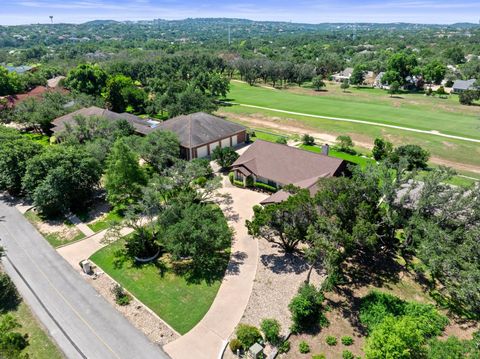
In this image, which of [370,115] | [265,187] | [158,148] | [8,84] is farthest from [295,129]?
[8,84]

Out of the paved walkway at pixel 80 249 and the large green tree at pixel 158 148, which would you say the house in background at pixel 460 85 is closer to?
the large green tree at pixel 158 148

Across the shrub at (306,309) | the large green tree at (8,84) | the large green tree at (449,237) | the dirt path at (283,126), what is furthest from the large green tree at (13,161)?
the large green tree at (8,84)

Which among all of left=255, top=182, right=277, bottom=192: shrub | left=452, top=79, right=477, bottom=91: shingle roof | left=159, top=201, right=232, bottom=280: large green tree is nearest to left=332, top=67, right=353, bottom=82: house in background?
left=452, top=79, right=477, bottom=91: shingle roof

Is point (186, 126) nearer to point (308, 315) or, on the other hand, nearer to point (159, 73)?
point (308, 315)

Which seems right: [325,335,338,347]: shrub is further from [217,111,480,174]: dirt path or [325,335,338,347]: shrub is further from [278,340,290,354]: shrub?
[217,111,480,174]: dirt path

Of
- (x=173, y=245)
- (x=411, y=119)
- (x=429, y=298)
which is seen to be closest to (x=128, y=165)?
(x=173, y=245)
